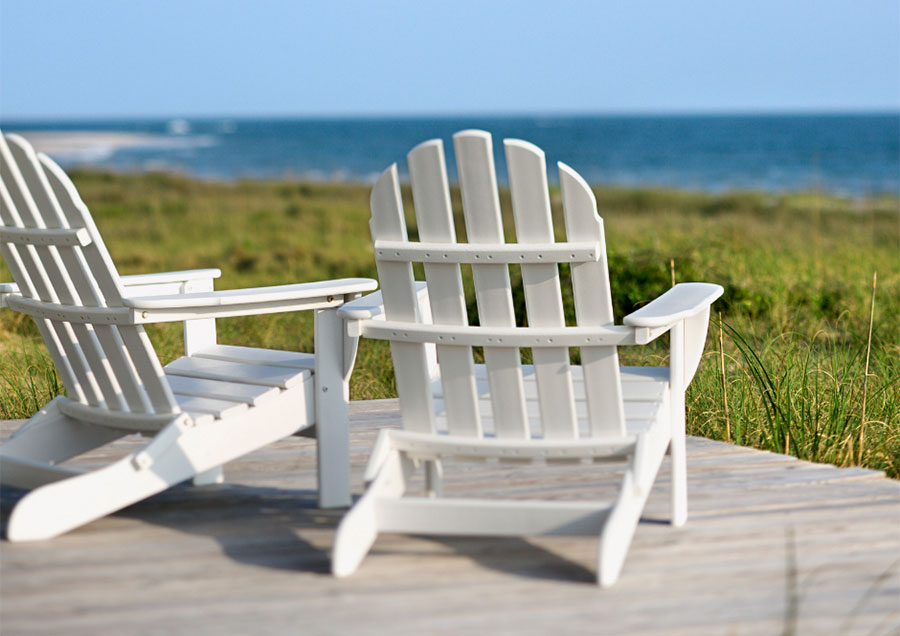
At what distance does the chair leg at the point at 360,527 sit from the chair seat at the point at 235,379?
0.40m

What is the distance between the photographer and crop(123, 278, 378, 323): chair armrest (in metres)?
2.29

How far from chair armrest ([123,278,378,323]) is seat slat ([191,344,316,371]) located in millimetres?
204

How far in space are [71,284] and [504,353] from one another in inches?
44.5

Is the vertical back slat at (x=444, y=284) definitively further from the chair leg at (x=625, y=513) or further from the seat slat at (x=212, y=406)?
the seat slat at (x=212, y=406)

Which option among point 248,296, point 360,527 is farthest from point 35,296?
point 360,527

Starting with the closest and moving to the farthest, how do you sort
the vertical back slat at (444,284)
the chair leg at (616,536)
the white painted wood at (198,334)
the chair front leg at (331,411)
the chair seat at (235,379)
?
the chair leg at (616,536) < the vertical back slat at (444,284) < the chair seat at (235,379) < the chair front leg at (331,411) < the white painted wood at (198,334)

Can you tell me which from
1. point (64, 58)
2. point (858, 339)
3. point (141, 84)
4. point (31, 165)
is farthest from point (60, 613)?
point (141, 84)

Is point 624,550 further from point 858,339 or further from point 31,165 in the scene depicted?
point 858,339

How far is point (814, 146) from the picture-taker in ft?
145

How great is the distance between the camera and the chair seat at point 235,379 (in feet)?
7.96

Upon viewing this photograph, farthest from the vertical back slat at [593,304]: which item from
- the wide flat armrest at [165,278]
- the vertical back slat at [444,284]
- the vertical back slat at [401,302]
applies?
the wide flat armrest at [165,278]

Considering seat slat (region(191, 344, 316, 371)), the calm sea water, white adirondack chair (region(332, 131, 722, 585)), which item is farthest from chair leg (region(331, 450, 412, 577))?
the calm sea water

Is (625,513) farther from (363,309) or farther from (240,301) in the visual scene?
(240,301)

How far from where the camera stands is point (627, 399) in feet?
7.86
